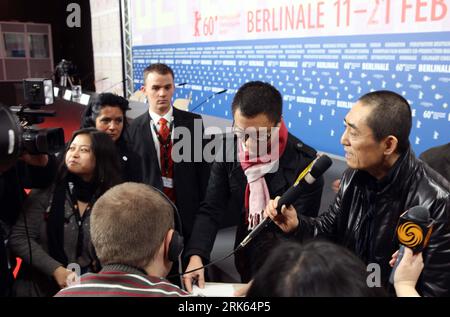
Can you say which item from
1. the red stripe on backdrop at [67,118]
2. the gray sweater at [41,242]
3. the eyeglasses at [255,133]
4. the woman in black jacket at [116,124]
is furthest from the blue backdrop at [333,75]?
the red stripe on backdrop at [67,118]

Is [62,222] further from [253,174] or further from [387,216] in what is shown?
[387,216]

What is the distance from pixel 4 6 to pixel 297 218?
8.71 meters

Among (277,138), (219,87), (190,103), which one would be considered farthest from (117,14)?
(277,138)

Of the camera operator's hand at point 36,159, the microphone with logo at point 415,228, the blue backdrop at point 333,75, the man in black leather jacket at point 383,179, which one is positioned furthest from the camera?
the blue backdrop at point 333,75

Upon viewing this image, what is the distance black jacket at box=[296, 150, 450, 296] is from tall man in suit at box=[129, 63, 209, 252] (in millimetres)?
799

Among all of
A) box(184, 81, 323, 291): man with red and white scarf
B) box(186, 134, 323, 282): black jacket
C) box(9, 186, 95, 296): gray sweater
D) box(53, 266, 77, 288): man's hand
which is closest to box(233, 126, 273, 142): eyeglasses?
box(184, 81, 323, 291): man with red and white scarf

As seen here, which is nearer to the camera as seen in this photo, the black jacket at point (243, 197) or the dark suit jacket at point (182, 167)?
the black jacket at point (243, 197)

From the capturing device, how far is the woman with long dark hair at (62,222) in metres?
1.60

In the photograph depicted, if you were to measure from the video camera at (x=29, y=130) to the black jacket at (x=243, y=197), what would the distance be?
21.6 inches

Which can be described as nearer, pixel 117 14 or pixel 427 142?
pixel 427 142

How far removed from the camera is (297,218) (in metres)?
1.27

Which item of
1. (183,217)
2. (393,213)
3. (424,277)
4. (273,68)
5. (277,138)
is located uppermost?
(273,68)

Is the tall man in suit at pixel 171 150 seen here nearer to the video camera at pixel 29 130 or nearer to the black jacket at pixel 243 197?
the black jacket at pixel 243 197
